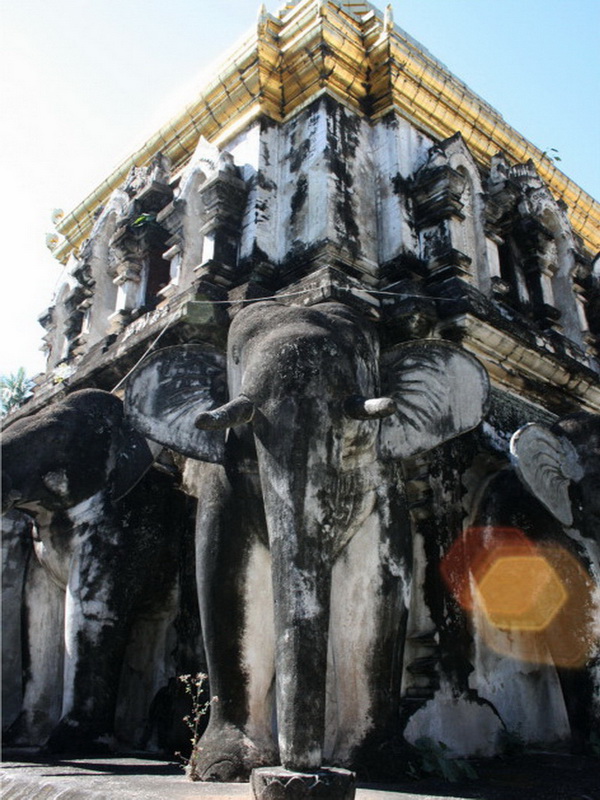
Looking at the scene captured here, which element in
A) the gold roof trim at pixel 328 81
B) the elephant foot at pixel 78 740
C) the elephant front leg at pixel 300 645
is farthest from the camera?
the gold roof trim at pixel 328 81

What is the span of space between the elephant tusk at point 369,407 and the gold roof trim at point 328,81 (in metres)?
3.77

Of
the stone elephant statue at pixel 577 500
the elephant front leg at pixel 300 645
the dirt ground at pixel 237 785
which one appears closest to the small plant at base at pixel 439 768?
the dirt ground at pixel 237 785

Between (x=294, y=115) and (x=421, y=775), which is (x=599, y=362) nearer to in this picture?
(x=294, y=115)

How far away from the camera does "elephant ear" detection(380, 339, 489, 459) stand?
3967 mm

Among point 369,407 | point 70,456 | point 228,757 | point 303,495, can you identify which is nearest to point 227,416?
point 303,495

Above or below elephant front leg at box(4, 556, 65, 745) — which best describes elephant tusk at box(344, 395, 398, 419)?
above

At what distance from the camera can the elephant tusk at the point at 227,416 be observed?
11.1 feet

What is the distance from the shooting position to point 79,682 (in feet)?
14.8

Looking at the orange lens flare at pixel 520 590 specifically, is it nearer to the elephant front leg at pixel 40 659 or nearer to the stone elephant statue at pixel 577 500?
the stone elephant statue at pixel 577 500

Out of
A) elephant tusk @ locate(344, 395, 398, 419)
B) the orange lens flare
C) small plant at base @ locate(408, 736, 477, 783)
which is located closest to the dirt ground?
small plant at base @ locate(408, 736, 477, 783)

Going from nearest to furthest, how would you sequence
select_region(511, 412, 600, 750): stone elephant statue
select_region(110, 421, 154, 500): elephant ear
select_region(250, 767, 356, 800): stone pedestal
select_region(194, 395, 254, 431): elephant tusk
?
select_region(250, 767, 356, 800): stone pedestal, select_region(194, 395, 254, 431): elephant tusk, select_region(511, 412, 600, 750): stone elephant statue, select_region(110, 421, 154, 500): elephant ear

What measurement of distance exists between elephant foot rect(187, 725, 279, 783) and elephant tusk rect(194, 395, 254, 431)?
1.30 m

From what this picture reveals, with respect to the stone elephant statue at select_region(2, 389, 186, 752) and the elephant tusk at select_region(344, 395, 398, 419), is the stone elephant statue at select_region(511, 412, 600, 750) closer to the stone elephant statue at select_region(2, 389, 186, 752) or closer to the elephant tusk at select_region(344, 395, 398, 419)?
the elephant tusk at select_region(344, 395, 398, 419)

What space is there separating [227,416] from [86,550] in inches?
74.4
